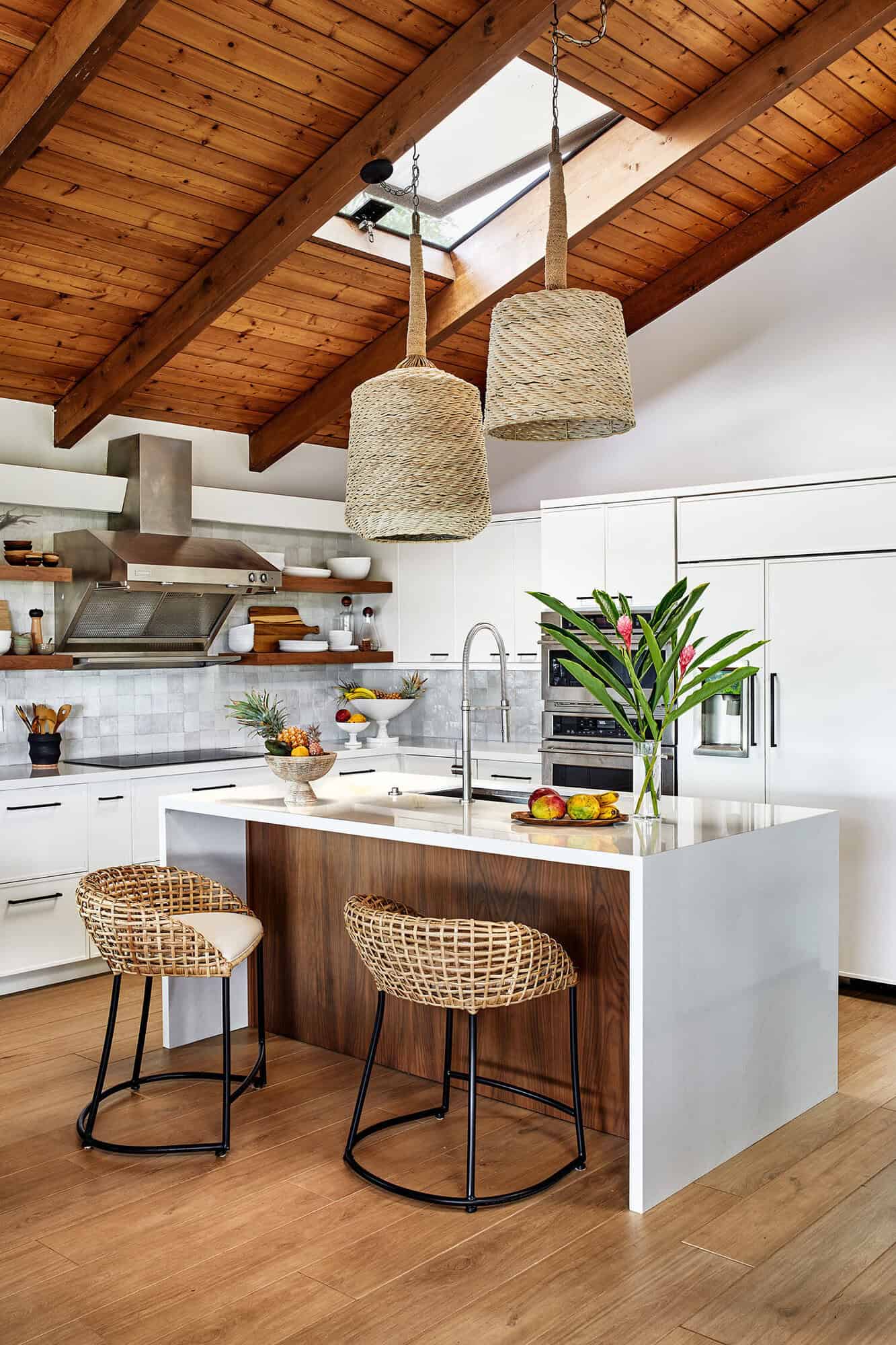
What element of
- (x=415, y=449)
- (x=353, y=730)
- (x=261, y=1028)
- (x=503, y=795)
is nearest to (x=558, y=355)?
(x=415, y=449)

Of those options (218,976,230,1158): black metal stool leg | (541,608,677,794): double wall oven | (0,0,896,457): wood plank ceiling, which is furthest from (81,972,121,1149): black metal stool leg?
(0,0,896,457): wood plank ceiling

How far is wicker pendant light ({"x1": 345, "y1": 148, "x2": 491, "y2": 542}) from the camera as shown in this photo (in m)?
2.95

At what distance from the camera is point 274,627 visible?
21.4ft

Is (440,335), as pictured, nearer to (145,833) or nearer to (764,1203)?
(145,833)

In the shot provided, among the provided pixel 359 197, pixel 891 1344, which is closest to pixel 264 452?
pixel 359 197

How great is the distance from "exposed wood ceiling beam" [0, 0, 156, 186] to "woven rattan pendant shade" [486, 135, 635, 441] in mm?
1530

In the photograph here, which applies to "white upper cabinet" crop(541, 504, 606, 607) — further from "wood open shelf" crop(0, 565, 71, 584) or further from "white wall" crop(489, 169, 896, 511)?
"wood open shelf" crop(0, 565, 71, 584)

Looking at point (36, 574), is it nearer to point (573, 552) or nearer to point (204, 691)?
point (204, 691)

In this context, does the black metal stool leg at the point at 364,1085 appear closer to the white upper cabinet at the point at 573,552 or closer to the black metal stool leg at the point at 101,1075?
the black metal stool leg at the point at 101,1075

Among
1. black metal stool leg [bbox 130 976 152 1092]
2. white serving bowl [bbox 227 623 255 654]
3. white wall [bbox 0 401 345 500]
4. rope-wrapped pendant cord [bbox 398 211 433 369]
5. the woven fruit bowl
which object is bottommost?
black metal stool leg [bbox 130 976 152 1092]

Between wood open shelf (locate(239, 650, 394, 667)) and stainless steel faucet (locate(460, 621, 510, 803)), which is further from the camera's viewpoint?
wood open shelf (locate(239, 650, 394, 667))

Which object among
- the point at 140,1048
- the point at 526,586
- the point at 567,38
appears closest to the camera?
the point at 567,38

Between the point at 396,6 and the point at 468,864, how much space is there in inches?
114

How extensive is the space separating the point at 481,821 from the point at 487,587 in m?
3.17
